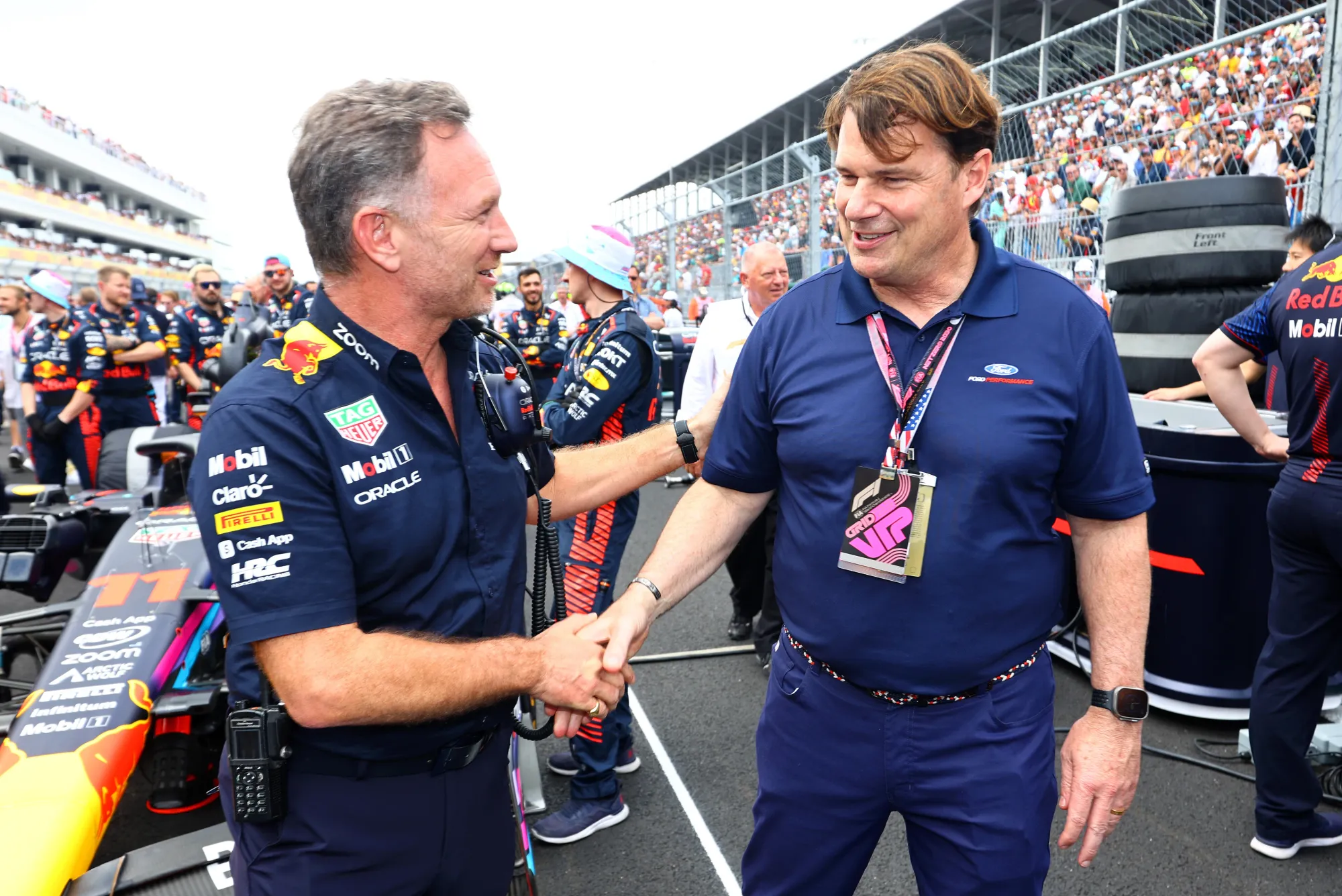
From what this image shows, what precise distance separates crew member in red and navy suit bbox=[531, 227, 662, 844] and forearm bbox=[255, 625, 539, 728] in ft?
5.85

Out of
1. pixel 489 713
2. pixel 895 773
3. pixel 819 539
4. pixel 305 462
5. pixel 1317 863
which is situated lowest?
pixel 1317 863

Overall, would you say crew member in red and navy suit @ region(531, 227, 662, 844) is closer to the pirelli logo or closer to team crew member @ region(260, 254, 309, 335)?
the pirelli logo

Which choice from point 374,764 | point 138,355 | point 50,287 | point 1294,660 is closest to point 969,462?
point 374,764

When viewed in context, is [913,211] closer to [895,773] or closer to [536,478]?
[536,478]

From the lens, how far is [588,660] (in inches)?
65.2

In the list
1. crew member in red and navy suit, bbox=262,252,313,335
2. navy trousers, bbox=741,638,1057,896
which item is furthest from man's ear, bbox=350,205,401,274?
crew member in red and navy suit, bbox=262,252,313,335

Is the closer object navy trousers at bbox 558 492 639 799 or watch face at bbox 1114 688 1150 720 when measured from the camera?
watch face at bbox 1114 688 1150 720

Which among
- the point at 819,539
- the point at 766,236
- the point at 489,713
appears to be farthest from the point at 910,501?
the point at 766,236

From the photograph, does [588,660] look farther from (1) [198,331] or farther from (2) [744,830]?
(1) [198,331]

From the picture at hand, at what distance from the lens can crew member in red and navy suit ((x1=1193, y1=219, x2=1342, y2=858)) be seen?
2.67 metres

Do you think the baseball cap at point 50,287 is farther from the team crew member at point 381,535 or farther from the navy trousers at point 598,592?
the team crew member at point 381,535

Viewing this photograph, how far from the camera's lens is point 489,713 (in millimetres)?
1593

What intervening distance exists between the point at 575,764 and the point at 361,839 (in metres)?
2.30

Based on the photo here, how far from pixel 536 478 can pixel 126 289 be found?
28.4 feet
